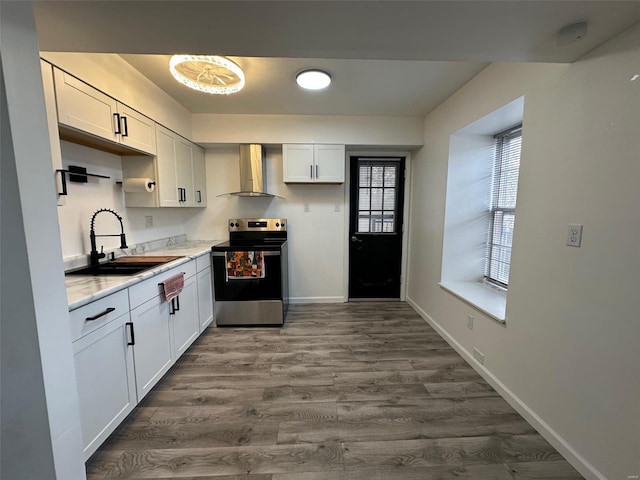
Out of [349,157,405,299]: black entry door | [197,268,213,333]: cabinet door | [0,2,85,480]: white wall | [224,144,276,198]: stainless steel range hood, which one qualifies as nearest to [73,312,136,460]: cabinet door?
[0,2,85,480]: white wall

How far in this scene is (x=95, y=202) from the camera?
2.06 m

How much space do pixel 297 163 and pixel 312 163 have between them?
0.62 ft

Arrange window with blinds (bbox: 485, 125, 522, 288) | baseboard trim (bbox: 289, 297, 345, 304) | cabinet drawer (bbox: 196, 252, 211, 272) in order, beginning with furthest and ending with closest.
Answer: baseboard trim (bbox: 289, 297, 345, 304), cabinet drawer (bbox: 196, 252, 211, 272), window with blinds (bbox: 485, 125, 522, 288)

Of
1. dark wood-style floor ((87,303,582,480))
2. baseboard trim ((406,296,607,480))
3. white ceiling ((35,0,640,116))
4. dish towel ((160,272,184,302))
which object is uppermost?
white ceiling ((35,0,640,116))

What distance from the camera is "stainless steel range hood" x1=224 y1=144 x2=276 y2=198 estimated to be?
10.3ft

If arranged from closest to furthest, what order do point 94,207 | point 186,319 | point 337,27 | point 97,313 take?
point 337,27 < point 97,313 < point 94,207 < point 186,319

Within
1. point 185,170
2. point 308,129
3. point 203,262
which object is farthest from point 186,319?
point 308,129

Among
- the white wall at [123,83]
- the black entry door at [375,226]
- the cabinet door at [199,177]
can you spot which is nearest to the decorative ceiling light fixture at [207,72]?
the white wall at [123,83]

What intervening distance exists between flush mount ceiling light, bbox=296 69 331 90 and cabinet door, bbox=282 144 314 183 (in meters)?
0.97

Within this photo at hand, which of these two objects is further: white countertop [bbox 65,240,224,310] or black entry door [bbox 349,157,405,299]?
black entry door [bbox 349,157,405,299]

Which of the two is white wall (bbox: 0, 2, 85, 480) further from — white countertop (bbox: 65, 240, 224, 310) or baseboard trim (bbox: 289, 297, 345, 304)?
baseboard trim (bbox: 289, 297, 345, 304)

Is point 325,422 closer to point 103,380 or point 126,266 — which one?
point 103,380

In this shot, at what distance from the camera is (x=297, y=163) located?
3.17 m

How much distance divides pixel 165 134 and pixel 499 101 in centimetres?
296
